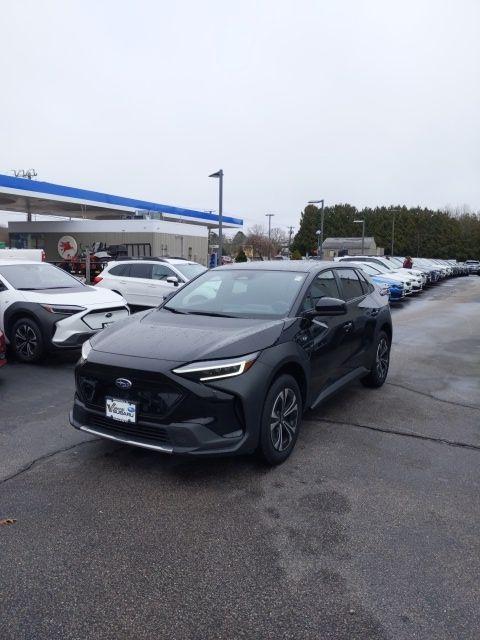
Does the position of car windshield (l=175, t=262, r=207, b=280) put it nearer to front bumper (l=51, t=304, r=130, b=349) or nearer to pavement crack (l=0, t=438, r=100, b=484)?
front bumper (l=51, t=304, r=130, b=349)

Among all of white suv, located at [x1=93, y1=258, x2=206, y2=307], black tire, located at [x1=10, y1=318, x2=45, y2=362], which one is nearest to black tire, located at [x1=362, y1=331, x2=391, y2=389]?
black tire, located at [x1=10, y1=318, x2=45, y2=362]

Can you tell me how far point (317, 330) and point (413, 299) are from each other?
17676mm

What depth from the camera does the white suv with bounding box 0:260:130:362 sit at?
7883mm

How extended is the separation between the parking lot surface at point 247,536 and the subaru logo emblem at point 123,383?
2.39ft

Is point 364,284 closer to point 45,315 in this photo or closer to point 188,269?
point 45,315

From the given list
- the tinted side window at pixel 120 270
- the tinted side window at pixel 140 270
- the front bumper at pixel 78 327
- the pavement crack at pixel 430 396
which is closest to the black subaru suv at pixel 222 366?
the pavement crack at pixel 430 396

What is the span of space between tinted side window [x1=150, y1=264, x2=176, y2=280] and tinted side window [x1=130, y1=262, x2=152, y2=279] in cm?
11

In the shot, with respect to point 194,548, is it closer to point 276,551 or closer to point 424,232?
point 276,551

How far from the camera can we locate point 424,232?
88.6 m

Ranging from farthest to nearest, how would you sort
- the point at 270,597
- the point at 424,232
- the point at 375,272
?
the point at 424,232, the point at 375,272, the point at 270,597

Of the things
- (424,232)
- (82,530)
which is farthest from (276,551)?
(424,232)

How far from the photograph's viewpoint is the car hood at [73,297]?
812 cm

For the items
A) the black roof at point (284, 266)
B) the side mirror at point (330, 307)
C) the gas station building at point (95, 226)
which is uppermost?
the gas station building at point (95, 226)

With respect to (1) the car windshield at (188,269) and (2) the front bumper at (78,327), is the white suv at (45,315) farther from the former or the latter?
(1) the car windshield at (188,269)
